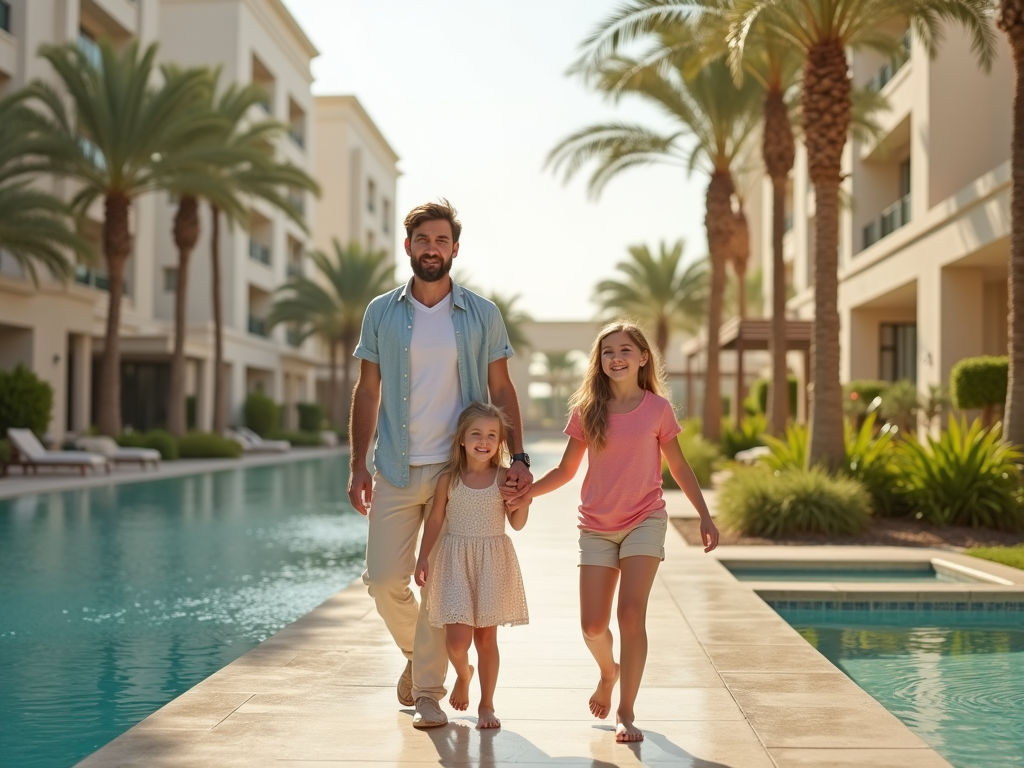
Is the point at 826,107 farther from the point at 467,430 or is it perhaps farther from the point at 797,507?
the point at 467,430

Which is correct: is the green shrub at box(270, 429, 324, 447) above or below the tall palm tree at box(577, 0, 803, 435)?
below

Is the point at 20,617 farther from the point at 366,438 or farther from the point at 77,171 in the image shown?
the point at 77,171

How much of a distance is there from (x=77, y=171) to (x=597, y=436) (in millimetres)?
23645

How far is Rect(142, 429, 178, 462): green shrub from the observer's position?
28828 millimetres

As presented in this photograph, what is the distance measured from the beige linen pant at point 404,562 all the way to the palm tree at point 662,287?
37457 mm

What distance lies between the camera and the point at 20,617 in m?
7.94

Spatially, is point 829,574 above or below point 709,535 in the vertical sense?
below

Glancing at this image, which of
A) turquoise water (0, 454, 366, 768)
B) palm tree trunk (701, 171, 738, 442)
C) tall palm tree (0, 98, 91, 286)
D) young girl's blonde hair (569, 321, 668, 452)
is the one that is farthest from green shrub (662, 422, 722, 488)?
young girl's blonde hair (569, 321, 668, 452)

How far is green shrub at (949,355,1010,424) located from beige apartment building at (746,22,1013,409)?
2.20 m

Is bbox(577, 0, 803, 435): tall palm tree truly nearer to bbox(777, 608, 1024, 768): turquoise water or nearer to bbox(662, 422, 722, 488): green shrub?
bbox(662, 422, 722, 488): green shrub

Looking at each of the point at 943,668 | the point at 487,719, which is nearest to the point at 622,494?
the point at 487,719

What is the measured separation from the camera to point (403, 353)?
4.68 metres

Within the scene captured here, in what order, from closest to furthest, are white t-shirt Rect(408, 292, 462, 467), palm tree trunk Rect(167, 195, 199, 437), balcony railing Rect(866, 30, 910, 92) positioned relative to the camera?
1. white t-shirt Rect(408, 292, 462, 467)
2. balcony railing Rect(866, 30, 910, 92)
3. palm tree trunk Rect(167, 195, 199, 437)

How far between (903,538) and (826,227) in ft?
13.6
